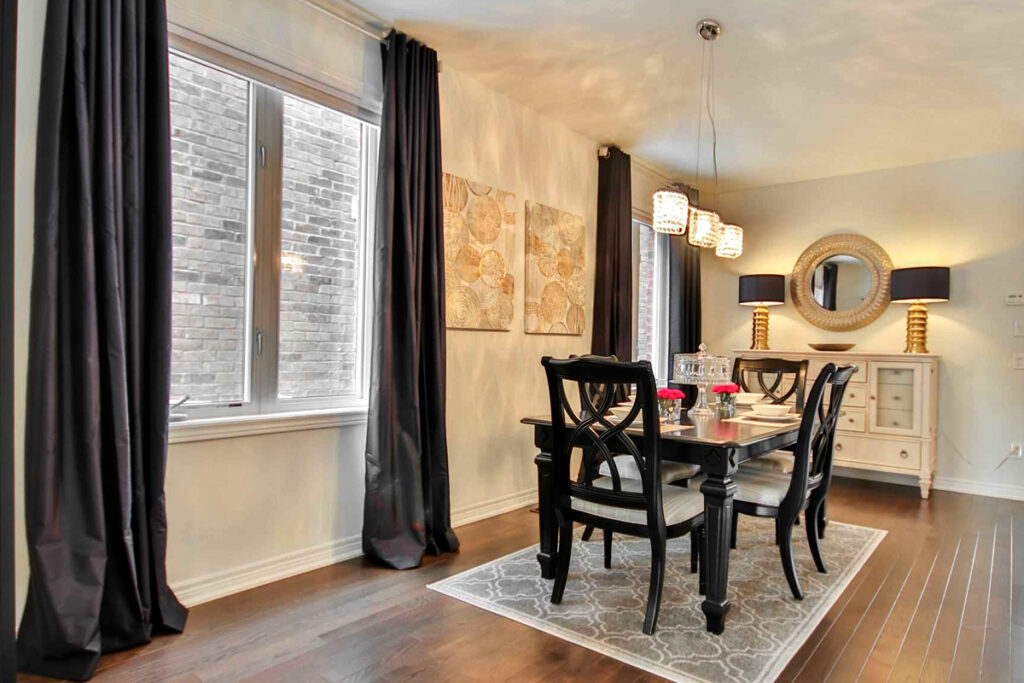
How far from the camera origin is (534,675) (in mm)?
1979

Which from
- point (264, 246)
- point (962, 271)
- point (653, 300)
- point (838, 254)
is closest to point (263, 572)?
point (264, 246)

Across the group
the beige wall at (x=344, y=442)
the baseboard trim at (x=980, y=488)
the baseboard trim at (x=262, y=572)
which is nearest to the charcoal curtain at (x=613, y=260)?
the beige wall at (x=344, y=442)

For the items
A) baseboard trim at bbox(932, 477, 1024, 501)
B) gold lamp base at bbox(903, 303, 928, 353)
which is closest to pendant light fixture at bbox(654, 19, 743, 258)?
gold lamp base at bbox(903, 303, 928, 353)

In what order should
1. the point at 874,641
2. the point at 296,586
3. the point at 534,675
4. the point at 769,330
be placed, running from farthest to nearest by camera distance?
the point at 769,330 → the point at 296,586 → the point at 874,641 → the point at 534,675

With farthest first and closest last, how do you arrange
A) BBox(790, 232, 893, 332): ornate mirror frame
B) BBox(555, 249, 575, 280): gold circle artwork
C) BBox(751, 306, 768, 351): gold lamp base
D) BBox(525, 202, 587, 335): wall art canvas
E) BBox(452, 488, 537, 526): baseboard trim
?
BBox(751, 306, 768, 351): gold lamp base
BBox(790, 232, 893, 332): ornate mirror frame
BBox(555, 249, 575, 280): gold circle artwork
BBox(525, 202, 587, 335): wall art canvas
BBox(452, 488, 537, 526): baseboard trim

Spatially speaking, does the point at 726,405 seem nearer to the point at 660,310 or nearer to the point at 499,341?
the point at 499,341

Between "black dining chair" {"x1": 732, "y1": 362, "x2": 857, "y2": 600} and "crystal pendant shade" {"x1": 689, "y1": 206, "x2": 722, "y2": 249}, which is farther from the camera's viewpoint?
"crystal pendant shade" {"x1": 689, "y1": 206, "x2": 722, "y2": 249}

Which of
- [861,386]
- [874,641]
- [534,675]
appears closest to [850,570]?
[874,641]

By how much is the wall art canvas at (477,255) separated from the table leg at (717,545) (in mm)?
1684

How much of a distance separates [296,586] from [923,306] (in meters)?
4.85

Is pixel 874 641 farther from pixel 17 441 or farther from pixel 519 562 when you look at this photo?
pixel 17 441

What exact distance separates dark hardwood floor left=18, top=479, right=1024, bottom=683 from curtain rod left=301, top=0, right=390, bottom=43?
2498mm

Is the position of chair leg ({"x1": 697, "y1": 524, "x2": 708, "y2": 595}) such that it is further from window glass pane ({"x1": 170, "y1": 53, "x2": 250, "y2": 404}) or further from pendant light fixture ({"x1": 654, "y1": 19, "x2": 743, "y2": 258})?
window glass pane ({"x1": 170, "y1": 53, "x2": 250, "y2": 404})

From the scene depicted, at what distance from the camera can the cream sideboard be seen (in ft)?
15.3
